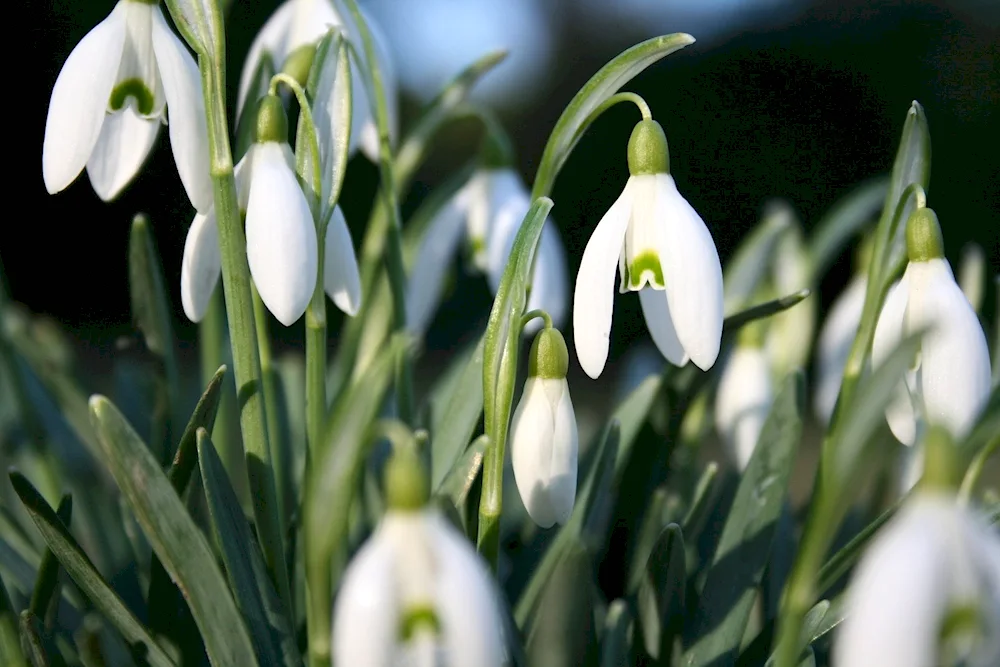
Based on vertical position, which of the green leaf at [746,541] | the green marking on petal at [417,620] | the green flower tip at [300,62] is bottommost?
the green leaf at [746,541]

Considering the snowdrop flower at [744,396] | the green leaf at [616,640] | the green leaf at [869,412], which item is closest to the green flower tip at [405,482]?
the green leaf at [869,412]

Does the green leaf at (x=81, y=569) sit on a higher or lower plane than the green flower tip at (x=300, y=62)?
lower

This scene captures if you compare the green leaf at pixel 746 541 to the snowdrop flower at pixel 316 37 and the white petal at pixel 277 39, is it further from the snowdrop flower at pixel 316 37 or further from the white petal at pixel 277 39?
the white petal at pixel 277 39

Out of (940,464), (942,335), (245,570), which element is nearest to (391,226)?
(245,570)

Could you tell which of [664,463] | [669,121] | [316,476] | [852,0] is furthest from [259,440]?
[852,0]

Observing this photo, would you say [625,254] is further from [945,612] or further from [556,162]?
[945,612]

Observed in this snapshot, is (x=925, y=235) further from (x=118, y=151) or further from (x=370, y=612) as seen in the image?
(x=118, y=151)

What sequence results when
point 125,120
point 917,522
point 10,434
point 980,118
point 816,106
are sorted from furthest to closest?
point 816,106, point 980,118, point 10,434, point 125,120, point 917,522
